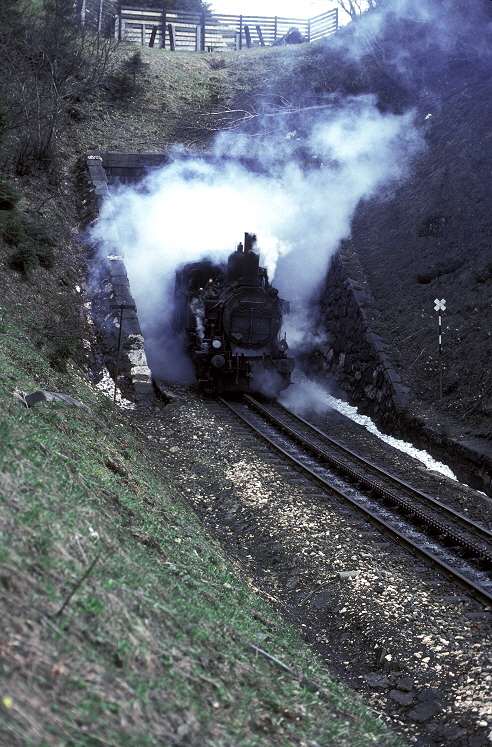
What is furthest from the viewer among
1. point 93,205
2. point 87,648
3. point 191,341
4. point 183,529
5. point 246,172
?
point 246,172

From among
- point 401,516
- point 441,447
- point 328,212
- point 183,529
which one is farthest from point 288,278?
point 183,529

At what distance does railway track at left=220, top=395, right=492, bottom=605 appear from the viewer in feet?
28.7

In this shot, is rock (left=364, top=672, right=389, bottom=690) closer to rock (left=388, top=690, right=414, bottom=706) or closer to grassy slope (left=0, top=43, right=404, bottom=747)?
rock (left=388, top=690, right=414, bottom=706)

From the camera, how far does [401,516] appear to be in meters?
10.4

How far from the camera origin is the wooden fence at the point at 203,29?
3856 centimetres

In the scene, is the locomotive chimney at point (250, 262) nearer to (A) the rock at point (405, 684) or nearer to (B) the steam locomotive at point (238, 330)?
(B) the steam locomotive at point (238, 330)

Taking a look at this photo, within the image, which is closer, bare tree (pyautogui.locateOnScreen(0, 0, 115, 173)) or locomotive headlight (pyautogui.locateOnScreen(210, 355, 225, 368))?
locomotive headlight (pyautogui.locateOnScreen(210, 355, 225, 368))

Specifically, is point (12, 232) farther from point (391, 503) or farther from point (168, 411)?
point (391, 503)

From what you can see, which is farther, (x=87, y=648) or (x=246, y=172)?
(x=246, y=172)

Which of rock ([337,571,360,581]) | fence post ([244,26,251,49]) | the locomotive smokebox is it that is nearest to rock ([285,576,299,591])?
rock ([337,571,360,581])

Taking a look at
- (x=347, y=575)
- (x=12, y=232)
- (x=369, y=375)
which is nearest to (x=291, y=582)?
(x=347, y=575)

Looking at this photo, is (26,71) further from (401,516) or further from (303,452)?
(401,516)

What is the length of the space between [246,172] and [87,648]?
82.6ft

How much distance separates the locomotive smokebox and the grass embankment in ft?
33.5
